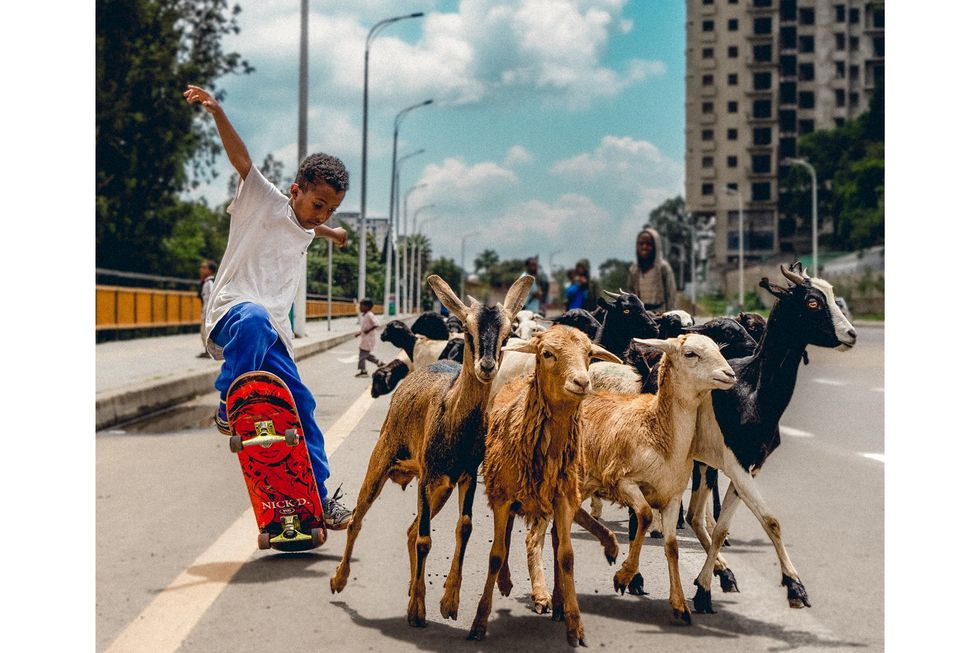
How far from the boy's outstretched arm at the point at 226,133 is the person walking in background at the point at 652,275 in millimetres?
1017

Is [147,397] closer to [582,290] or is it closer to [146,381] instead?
[146,381]

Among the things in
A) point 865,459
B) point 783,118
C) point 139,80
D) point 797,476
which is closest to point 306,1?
point 797,476

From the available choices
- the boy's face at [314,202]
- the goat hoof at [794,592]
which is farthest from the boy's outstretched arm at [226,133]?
the goat hoof at [794,592]

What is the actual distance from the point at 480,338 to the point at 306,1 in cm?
146

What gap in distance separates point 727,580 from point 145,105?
2141 cm

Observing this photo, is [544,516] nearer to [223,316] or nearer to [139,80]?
[223,316]

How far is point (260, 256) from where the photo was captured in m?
2.63

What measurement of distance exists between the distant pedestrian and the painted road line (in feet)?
2.24

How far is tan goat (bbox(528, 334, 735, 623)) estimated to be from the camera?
8.50ft

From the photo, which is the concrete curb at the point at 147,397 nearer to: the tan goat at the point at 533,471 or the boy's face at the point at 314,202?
the tan goat at the point at 533,471

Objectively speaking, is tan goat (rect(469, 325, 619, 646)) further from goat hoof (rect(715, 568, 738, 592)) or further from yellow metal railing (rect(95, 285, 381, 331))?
Result: yellow metal railing (rect(95, 285, 381, 331))

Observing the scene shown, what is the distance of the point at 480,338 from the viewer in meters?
2.26

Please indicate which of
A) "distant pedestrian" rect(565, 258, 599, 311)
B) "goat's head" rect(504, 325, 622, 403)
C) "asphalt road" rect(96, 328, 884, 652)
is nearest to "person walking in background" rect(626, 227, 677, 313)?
"distant pedestrian" rect(565, 258, 599, 311)

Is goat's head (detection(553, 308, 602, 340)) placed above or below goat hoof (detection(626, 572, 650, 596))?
above
